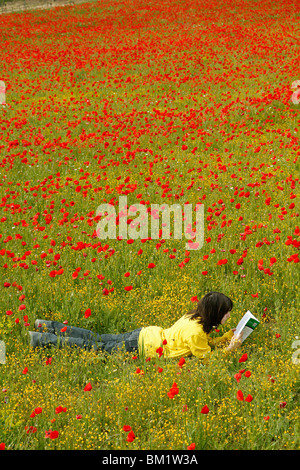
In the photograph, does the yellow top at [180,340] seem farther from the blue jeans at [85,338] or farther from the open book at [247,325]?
the open book at [247,325]

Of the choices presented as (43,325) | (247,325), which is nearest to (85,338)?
(43,325)

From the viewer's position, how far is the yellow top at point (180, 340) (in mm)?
4332

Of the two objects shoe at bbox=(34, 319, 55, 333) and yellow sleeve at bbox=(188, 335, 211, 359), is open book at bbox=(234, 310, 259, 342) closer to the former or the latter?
yellow sleeve at bbox=(188, 335, 211, 359)

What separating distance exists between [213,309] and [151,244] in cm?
220

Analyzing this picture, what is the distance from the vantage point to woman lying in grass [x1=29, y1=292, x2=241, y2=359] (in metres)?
4.34

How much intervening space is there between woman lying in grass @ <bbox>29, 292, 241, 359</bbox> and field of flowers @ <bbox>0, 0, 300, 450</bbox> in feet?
0.48

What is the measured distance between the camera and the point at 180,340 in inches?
175

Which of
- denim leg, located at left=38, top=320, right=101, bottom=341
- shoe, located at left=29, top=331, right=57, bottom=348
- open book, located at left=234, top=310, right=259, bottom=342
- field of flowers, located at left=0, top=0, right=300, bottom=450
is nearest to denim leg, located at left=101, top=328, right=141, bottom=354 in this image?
denim leg, located at left=38, top=320, right=101, bottom=341

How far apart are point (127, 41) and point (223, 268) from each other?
18547 mm

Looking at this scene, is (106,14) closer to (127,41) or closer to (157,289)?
(127,41)

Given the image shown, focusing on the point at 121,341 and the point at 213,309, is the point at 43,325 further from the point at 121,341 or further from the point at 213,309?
the point at 213,309

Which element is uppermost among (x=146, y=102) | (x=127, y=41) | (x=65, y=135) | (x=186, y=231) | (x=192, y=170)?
(x=127, y=41)

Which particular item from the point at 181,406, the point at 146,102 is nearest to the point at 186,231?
the point at 181,406

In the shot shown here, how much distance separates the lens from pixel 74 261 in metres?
6.11
